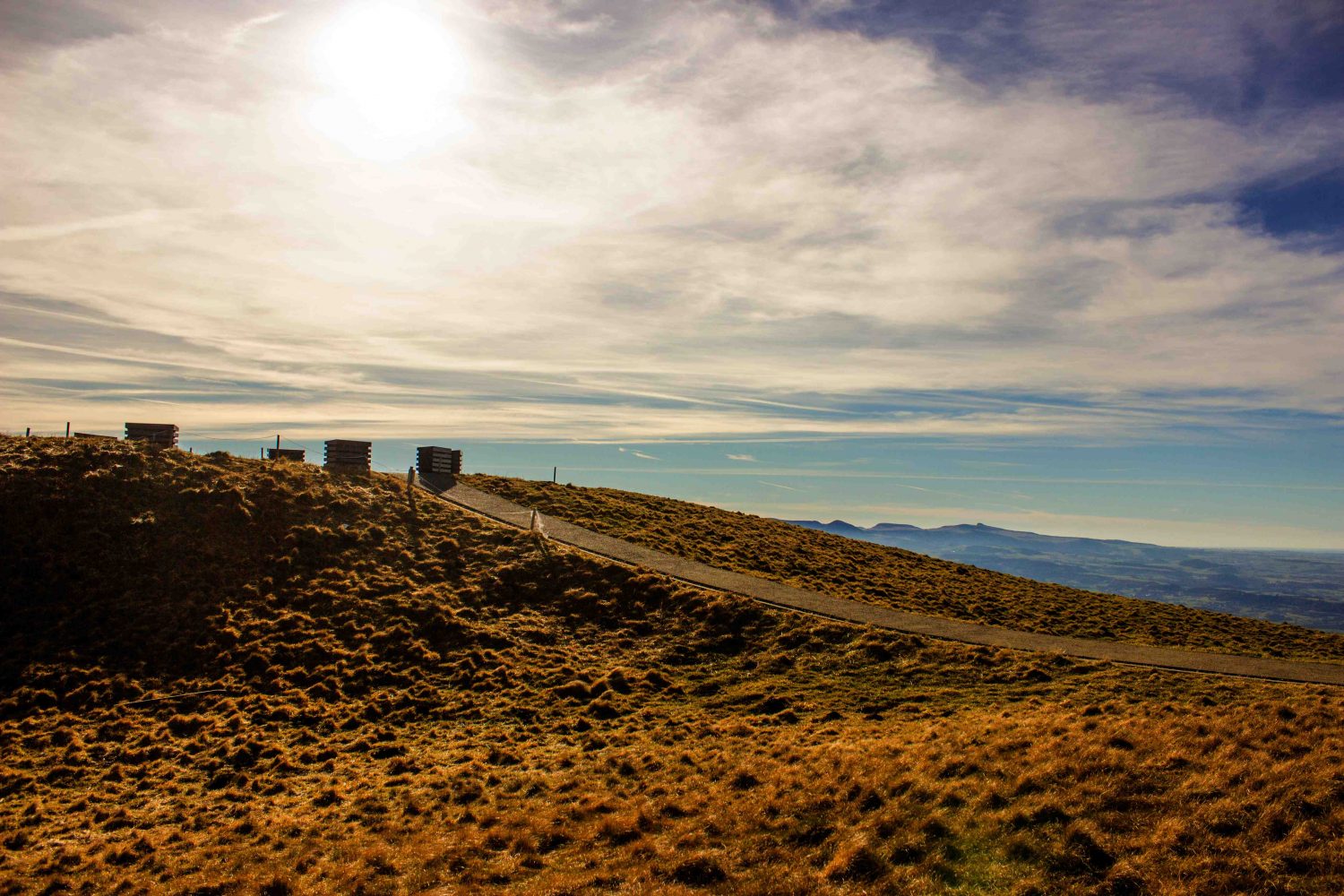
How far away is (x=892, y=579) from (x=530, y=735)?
27.7 meters

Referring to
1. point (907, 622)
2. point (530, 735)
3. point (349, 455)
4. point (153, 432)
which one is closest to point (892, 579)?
point (907, 622)

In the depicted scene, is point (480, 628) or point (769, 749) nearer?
point (769, 749)

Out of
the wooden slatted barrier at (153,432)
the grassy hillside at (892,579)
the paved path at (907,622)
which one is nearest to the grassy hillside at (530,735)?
the paved path at (907,622)

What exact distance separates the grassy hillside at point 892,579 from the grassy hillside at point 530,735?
9784mm

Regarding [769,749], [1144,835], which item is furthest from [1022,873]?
[769,749]

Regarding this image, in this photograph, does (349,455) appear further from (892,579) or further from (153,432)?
(892,579)

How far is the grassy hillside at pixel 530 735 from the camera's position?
11852 mm

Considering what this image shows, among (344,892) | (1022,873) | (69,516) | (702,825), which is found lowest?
(344,892)

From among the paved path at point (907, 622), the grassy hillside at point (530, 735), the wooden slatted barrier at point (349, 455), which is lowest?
the grassy hillside at point (530, 735)

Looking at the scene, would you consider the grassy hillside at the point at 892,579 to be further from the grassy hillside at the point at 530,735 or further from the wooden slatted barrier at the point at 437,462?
the grassy hillside at the point at 530,735

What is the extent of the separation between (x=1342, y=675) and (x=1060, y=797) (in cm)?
1737

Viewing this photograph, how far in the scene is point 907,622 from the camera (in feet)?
93.8

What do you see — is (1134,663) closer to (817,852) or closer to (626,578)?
(817,852)

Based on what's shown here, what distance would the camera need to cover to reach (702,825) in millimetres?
14070
